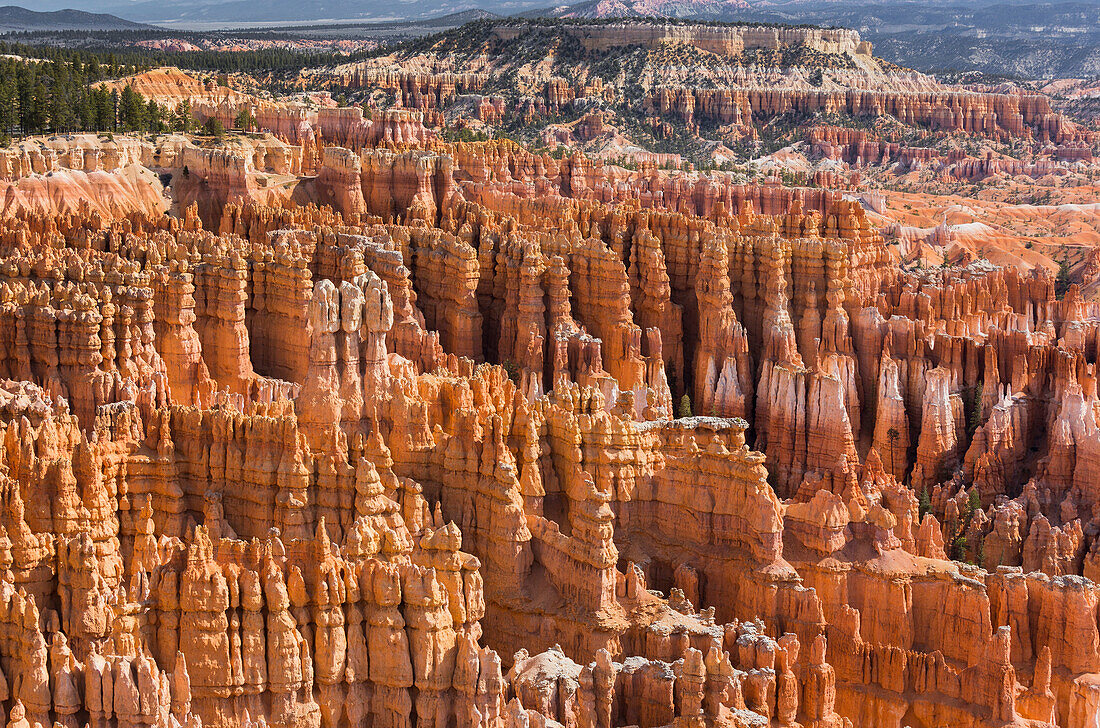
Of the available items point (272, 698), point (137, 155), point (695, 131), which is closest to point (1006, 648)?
point (272, 698)

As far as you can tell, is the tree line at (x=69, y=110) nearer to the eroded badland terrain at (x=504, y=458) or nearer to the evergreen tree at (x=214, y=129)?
the evergreen tree at (x=214, y=129)

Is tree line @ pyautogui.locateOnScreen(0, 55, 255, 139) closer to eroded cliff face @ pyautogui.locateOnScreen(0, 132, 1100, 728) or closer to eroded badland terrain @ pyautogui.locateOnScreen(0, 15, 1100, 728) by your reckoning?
eroded badland terrain @ pyautogui.locateOnScreen(0, 15, 1100, 728)

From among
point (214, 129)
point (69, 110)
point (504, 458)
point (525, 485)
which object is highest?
point (69, 110)

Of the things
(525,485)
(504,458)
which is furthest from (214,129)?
(504,458)

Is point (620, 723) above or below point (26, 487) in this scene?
below

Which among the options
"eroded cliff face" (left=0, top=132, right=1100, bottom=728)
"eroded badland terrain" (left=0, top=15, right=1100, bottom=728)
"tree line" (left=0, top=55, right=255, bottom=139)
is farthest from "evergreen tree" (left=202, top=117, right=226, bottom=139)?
"eroded cliff face" (left=0, top=132, right=1100, bottom=728)

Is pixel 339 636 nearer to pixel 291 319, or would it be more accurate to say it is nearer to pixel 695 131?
pixel 291 319

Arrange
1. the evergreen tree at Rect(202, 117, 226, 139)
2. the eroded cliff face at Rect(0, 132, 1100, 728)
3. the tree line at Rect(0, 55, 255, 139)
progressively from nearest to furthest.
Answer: the eroded cliff face at Rect(0, 132, 1100, 728)
the tree line at Rect(0, 55, 255, 139)
the evergreen tree at Rect(202, 117, 226, 139)

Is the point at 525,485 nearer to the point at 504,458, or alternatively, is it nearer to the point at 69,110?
the point at 504,458
